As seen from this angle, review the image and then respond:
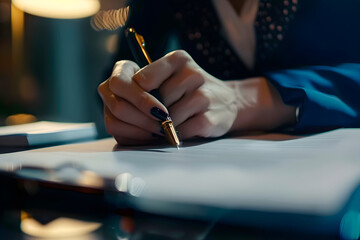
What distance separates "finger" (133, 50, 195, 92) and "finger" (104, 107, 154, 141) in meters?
0.05

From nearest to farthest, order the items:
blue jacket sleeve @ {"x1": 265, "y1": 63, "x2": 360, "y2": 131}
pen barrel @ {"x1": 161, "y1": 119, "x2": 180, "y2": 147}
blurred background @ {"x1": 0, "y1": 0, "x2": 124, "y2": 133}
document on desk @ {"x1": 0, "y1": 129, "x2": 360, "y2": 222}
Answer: document on desk @ {"x1": 0, "y1": 129, "x2": 360, "y2": 222}, pen barrel @ {"x1": 161, "y1": 119, "x2": 180, "y2": 147}, blue jacket sleeve @ {"x1": 265, "y1": 63, "x2": 360, "y2": 131}, blurred background @ {"x1": 0, "y1": 0, "x2": 124, "y2": 133}

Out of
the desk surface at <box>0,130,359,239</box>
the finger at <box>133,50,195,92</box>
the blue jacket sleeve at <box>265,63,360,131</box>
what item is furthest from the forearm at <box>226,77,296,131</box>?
the desk surface at <box>0,130,359,239</box>

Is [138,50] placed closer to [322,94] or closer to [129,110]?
[129,110]

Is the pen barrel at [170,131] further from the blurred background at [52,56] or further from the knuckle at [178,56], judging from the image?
the blurred background at [52,56]

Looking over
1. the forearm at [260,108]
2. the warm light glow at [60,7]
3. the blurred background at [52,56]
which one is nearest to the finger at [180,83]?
the forearm at [260,108]

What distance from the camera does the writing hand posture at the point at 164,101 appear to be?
32 cm

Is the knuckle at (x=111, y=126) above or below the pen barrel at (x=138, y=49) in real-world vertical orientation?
below

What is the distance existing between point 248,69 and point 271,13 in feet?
0.35

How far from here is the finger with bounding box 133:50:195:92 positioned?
1.04 feet

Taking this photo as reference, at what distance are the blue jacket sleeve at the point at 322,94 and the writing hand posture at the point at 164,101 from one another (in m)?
0.09

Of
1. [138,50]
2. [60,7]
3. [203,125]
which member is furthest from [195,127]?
[60,7]

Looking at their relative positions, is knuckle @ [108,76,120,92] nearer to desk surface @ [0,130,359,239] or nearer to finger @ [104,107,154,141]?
finger @ [104,107,154,141]

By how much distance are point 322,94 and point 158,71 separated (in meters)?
0.24

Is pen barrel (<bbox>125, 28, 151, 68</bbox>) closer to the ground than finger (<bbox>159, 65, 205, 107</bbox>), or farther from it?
farther from it
